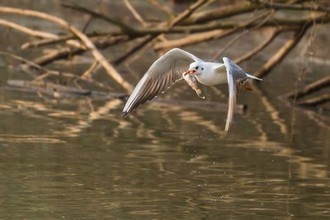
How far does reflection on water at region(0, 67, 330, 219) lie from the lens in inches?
300

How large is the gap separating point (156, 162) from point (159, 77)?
770mm

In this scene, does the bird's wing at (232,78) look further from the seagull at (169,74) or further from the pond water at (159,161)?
the pond water at (159,161)

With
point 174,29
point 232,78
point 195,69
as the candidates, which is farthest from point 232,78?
point 174,29

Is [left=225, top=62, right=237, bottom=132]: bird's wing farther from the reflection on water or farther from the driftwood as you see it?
the driftwood

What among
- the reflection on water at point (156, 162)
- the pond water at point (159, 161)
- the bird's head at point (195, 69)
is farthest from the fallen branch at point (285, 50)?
the bird's head at point (195, 69)

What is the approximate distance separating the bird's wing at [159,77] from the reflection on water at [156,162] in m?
0.51

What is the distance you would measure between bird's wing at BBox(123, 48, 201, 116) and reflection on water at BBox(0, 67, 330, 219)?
1.66 ft

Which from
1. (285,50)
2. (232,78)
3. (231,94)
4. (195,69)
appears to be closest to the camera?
(231,94)

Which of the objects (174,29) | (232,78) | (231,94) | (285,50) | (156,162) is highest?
(174,29)

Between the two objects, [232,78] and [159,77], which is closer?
[232,78]

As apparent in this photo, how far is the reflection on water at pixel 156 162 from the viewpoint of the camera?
7.61 metres

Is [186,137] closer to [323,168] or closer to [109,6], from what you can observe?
[323,168]

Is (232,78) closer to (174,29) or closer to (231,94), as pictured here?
(231,94)

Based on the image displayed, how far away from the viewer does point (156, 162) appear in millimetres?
9398
